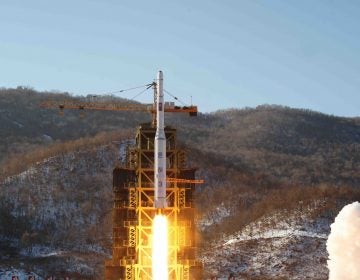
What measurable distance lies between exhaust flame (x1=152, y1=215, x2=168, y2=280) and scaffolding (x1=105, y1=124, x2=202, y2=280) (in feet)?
9.91

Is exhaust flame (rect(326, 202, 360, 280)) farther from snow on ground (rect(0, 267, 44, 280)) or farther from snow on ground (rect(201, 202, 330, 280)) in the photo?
snow on ground (rect(0, 267, 44, 280))

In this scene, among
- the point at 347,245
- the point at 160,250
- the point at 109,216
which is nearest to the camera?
the point at 347,245

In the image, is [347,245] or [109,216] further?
[109,216]

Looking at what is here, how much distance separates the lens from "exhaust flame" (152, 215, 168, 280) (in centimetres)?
6581

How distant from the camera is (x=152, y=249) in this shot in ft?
224

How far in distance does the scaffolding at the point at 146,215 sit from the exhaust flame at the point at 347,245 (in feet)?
116

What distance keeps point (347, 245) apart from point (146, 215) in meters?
37.2

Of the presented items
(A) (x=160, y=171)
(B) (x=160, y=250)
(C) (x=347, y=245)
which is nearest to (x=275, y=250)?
(B) (x=160, y=250)

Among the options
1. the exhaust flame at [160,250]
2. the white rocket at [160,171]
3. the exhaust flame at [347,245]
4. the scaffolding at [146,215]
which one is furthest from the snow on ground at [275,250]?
the exhaust flame at [347,245]

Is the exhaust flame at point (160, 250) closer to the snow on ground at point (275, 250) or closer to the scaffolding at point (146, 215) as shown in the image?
the scaffolding at point (146, 215)

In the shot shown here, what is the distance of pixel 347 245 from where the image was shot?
115 feet

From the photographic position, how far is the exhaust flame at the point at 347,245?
114ft

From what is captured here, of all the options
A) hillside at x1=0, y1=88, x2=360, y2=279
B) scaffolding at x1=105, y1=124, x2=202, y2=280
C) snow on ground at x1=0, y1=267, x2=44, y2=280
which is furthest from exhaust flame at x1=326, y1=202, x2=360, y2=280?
snow on ground at x1=0, y1=267, x2=44, y2=280

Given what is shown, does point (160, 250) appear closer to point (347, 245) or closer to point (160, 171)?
point (160, 171)
